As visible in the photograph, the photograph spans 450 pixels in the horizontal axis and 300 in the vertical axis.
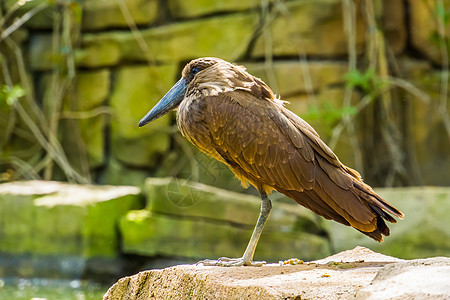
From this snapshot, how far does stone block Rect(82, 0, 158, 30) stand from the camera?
859 cm

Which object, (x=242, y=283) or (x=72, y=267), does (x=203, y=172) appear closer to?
(x=72, y=267)

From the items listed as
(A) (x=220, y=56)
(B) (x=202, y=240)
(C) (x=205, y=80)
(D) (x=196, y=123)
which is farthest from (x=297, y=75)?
(D) (x=196, y=123)

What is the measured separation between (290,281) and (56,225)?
397 centimetres

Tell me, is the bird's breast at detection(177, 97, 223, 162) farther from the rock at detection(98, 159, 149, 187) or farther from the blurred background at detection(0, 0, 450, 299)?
the rock at detection(98, 159, 149, 187)

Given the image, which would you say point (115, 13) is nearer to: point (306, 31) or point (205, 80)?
point (306, 31)

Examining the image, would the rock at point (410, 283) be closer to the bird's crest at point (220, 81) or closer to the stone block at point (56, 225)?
the bird's crest at point (220, 81)

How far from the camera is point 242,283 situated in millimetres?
2816

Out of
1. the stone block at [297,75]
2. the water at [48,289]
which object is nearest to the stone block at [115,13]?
the stone block at [297,75]

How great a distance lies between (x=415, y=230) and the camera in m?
6.25

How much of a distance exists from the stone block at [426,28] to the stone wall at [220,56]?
0.04 ft

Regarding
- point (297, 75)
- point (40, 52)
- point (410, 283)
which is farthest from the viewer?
point (40, 52)

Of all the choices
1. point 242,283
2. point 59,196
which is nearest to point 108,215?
point 59,196

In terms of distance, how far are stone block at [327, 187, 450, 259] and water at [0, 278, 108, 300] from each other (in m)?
2.31

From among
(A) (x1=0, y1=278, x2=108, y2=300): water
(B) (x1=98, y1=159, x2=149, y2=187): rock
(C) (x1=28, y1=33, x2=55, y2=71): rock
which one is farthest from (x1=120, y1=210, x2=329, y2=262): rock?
(C) (x1=28, y1=33, x2=55, y2=71): rock
